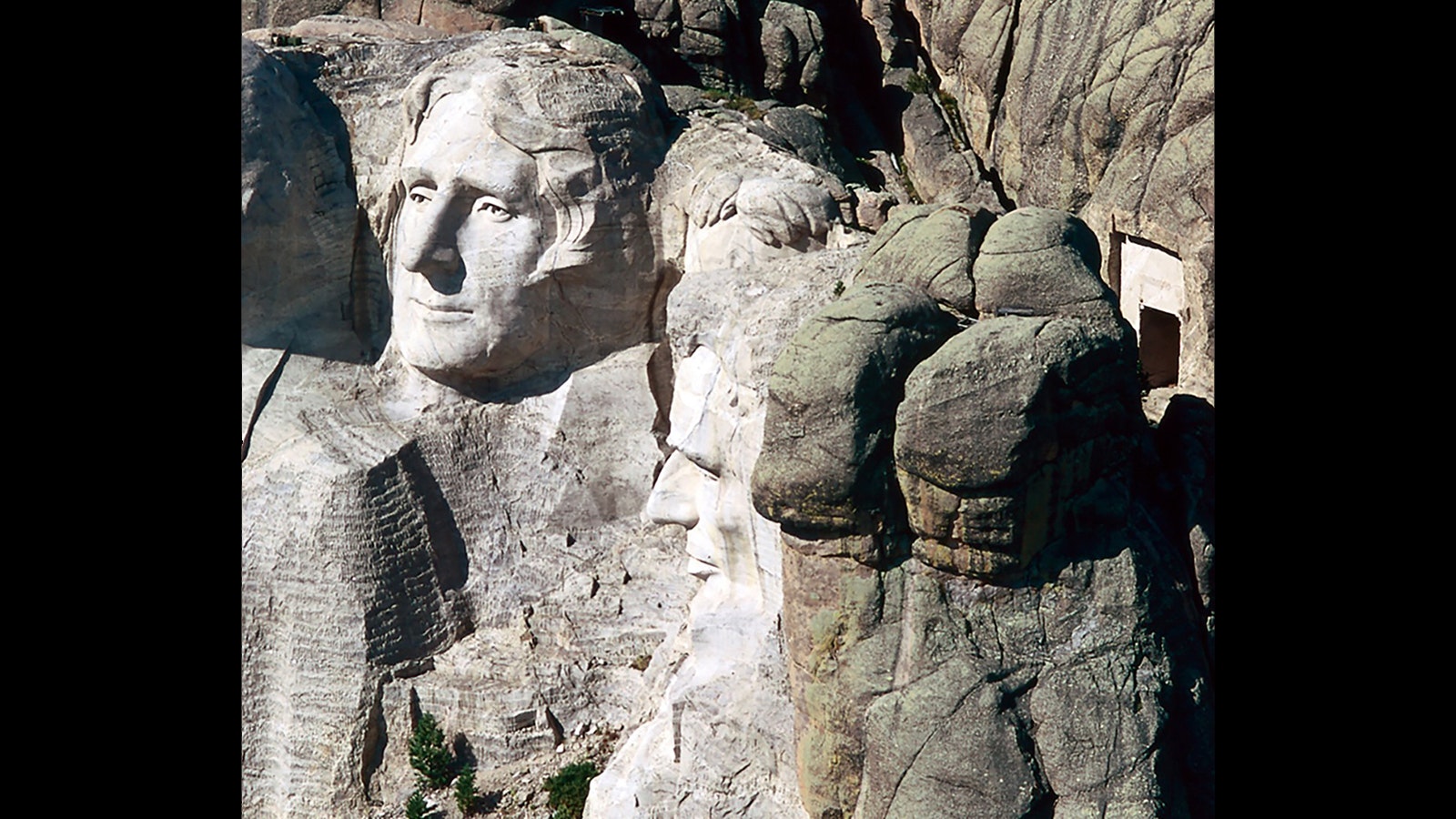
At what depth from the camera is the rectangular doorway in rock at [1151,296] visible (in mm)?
21172

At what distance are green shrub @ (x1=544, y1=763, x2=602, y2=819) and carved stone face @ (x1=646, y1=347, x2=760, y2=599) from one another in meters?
2.20

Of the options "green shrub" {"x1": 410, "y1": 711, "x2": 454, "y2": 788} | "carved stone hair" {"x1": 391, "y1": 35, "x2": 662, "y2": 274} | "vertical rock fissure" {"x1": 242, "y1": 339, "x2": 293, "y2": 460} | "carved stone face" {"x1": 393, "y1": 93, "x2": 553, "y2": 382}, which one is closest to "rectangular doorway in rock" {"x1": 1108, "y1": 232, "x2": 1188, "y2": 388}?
"carved stone hair" {"x1": 391, "y1": 35, "x2": 662, "y2": 274}

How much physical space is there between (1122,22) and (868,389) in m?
9.52

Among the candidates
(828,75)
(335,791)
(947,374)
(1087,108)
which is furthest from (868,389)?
(828,75)

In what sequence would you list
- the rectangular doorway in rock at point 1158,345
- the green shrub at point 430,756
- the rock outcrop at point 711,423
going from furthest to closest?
the rectangular doorway in rock at point 1158,345, the green shrub at point 430,756, the rock outcrop at point 711,423

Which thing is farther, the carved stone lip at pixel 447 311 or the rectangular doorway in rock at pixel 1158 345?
the rectangular doorway in rock at pixel 1158 345

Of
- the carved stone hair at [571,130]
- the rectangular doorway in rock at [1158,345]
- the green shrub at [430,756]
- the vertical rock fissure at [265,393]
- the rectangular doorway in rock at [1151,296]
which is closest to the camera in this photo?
the green shrub at [430,756]

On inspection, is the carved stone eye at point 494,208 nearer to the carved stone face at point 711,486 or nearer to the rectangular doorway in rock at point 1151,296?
the carved stone face at point 711,486

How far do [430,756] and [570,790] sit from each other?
1339 millimetres

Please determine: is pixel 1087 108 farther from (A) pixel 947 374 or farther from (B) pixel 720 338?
(A) pixel 947 374

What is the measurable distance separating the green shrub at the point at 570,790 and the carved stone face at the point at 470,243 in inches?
141

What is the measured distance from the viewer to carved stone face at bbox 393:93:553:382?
752 inches

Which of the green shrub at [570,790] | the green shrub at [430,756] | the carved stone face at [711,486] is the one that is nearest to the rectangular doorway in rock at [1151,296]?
the carved stone face at [711,486]

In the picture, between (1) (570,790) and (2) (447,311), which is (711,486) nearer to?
(1) (570,790)
